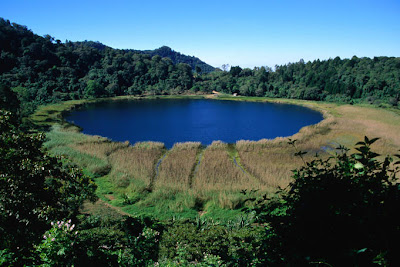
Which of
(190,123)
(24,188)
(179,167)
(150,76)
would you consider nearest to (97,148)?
(179,167)

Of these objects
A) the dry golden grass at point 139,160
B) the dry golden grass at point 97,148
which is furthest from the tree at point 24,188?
the dry golden grass at point 97,148

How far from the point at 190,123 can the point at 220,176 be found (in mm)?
26237

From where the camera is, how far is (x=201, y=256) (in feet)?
A: 25.2

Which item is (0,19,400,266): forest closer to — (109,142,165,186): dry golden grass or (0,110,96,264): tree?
(0,110,96,264): tree

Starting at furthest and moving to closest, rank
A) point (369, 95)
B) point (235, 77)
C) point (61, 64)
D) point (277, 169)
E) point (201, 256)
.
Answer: point (235, 77) → point (61, 64) → point (369, 95) → point (277, 169) → point (201, 256)

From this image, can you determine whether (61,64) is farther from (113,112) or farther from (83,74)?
(113,112)

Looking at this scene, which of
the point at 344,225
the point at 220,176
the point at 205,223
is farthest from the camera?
the point at 220,176

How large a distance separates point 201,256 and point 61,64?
93.2m

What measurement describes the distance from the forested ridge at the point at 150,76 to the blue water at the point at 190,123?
17395 millimetres

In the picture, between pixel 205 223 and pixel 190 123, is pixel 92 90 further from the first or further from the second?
pixel 205 223

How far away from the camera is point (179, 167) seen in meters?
20.7

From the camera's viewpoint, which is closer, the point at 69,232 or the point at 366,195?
the point at 366,195

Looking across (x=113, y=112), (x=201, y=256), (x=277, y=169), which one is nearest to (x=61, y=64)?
(x=113, y=112)

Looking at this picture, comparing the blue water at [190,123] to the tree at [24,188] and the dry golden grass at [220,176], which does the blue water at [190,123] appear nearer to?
the dry golden grass at [220,176]
